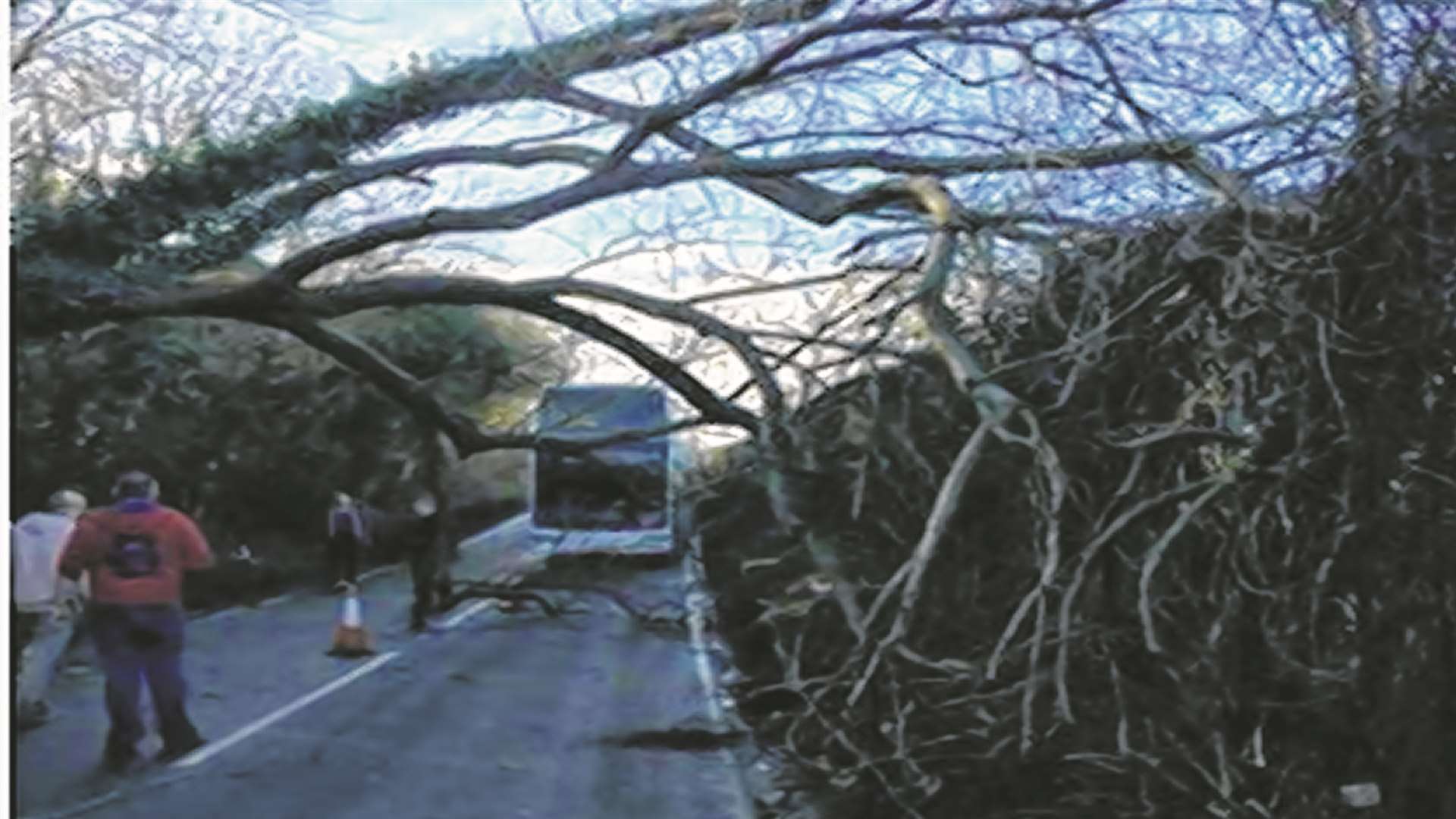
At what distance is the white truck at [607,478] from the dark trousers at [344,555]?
19 cm

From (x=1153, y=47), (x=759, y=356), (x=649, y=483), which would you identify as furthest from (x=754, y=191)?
(x=1153, y=47)

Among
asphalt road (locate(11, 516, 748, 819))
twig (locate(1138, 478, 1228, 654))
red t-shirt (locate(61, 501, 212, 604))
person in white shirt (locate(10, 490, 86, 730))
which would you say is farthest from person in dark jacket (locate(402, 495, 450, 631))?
twig (locate(1138, 478, 1228, 654))

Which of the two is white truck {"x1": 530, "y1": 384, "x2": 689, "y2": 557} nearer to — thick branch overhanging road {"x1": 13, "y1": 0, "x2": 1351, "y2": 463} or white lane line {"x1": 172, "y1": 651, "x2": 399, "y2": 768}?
thick branch overhanging road {"x1": 13, "y1": 0, "x2": 1351, "y2": 463}

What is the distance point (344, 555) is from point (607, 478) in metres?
0.28

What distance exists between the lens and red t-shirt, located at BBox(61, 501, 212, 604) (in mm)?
1990

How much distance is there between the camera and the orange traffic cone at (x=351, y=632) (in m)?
2.09

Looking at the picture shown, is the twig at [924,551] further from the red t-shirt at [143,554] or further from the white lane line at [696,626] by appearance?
the red t-shirt at [143,554]

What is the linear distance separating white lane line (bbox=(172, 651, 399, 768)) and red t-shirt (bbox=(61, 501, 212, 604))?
0.15 meters

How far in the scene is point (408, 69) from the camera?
7.10 feet

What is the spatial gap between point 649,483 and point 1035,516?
45cm

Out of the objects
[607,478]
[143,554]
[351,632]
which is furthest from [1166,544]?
[143,554]

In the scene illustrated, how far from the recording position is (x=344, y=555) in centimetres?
207

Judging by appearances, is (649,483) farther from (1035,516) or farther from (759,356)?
(1035,516)

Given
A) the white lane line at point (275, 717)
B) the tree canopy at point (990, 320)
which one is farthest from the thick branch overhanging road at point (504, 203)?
the white lane line at point (275, 717)
